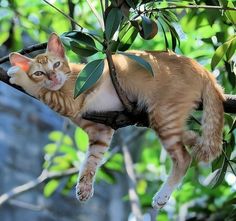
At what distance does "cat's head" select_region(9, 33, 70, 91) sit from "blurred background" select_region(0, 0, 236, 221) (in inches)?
3.8

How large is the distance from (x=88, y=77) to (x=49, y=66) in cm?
64

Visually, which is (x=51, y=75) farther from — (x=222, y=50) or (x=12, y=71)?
(x=222, y=50)

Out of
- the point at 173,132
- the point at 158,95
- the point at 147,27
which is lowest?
the point at 173,132

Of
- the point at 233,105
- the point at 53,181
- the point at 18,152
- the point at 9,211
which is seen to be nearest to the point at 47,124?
the point at 18,152

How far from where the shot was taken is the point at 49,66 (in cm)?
256

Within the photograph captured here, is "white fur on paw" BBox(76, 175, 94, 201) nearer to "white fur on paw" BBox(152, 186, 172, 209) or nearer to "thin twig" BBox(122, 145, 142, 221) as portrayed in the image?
"white fur on paw" BBox(152, 186, 172, 209)

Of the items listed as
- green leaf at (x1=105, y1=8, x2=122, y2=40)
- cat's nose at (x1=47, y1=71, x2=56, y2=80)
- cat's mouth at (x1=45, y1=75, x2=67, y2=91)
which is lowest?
cat's mouth at (x1=45, y1=75, x2=67, y2=91)

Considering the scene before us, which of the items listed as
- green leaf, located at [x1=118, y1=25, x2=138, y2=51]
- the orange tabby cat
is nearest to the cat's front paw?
the orange tabby cat

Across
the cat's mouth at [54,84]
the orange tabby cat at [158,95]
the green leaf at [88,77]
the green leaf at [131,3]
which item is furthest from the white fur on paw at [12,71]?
the green leaf at [131,3]

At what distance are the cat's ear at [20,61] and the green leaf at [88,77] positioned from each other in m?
0.53

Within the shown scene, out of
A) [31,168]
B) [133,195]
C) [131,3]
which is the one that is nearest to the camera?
[131,3]

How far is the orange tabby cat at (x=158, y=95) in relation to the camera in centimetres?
238

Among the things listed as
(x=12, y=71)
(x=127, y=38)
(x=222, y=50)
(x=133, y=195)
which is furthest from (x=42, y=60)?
(x=133, y=195)

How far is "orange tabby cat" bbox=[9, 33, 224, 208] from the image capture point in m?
2.38
